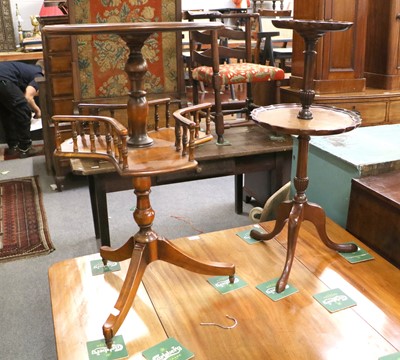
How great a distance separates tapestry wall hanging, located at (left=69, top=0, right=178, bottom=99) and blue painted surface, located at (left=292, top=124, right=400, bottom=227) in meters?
1.22

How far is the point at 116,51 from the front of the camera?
9.48 ft

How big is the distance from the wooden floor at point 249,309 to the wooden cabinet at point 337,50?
175 centimetres

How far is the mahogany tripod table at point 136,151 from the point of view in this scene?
3.88ft

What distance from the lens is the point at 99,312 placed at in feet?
4.71

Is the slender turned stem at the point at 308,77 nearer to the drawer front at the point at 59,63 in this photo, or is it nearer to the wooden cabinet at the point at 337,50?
the wooden cabinet at the point at 337,50

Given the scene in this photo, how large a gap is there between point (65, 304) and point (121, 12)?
189 cm

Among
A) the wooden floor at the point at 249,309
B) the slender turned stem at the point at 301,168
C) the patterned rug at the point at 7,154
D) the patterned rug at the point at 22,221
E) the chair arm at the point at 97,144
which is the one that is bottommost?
the patterned rug at the point at 22,221

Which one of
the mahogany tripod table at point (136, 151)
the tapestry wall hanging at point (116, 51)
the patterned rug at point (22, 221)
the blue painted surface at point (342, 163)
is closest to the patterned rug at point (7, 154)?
the patterned rug at point (22, 221)

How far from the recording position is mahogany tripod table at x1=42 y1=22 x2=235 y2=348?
118cm

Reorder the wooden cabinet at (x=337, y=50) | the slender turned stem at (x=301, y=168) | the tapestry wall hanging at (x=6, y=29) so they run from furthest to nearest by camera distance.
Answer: the tapestry wall hanging at (x=6, y=29), the wooden cabinet at (x=337, y=50), the slender turned stem at (x=301, y=168)

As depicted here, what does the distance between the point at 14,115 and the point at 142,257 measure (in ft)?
11.0

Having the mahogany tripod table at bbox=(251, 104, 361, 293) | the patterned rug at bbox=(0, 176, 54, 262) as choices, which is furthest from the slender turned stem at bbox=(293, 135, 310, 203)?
the patterned rug at bbox=(0, 176, 54, 262)

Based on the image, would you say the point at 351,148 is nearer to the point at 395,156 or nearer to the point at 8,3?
the point at 395,156

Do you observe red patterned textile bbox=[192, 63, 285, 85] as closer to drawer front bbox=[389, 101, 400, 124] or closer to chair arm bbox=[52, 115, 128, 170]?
drawer front bbox=[389, 101, 400, 124]
